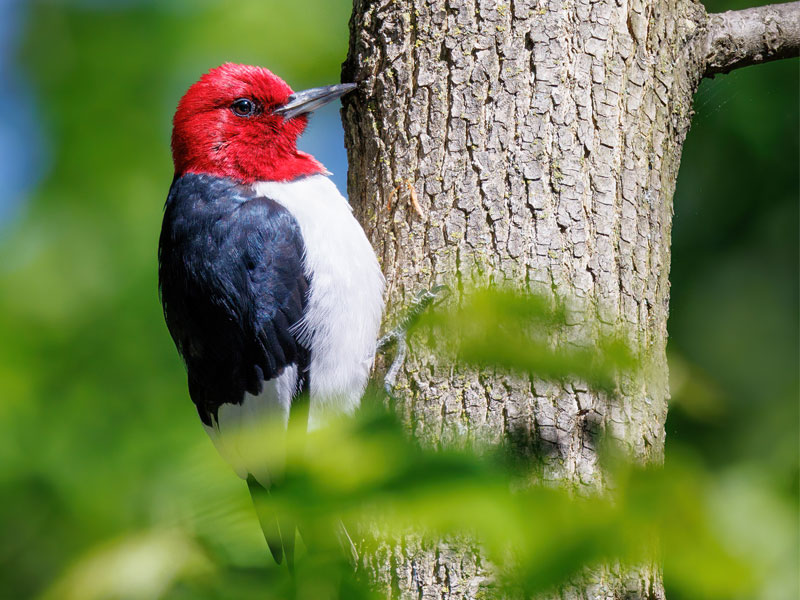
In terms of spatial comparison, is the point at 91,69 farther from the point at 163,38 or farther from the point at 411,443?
the point at 411,443

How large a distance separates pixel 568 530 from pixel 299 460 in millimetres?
320

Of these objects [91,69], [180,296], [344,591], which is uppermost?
[91,69]

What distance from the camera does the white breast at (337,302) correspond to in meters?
2.52

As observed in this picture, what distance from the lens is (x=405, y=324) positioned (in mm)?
2307

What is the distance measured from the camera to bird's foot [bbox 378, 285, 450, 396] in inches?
87.1

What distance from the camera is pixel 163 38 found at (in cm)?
430

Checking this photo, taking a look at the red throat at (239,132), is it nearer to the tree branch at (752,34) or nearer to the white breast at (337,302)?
the white breast at (337,302)

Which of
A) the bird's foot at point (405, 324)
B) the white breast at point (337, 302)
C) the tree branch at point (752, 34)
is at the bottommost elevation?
the bird's foot at point (405, 324)

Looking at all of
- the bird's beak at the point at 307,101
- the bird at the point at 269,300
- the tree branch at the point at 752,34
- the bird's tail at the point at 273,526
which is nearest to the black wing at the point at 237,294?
the bird at the point at 269,300

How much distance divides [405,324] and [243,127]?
1.15m

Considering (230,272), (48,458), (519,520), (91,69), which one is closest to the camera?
(519,520)

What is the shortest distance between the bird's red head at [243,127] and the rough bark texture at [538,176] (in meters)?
0.70

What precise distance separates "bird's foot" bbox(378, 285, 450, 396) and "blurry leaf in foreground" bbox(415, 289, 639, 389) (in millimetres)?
1260

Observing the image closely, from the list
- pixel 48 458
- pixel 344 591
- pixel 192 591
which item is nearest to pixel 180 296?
pixel 48 458
